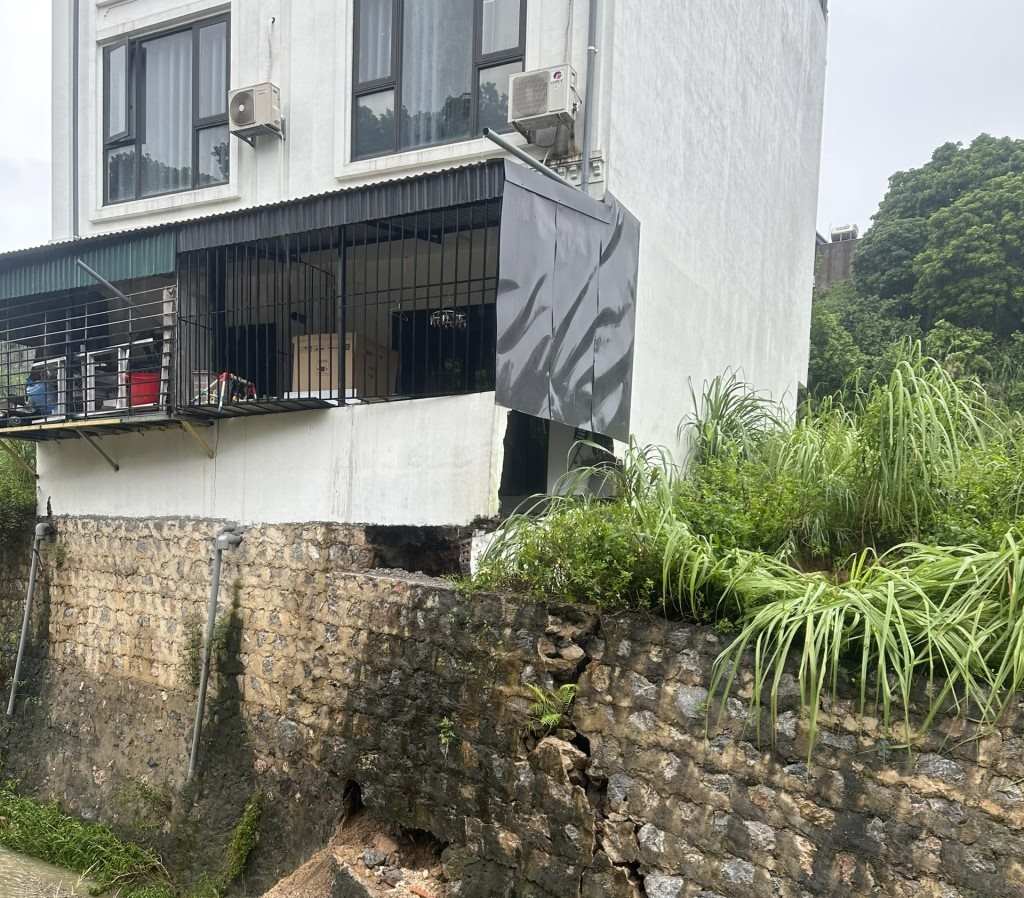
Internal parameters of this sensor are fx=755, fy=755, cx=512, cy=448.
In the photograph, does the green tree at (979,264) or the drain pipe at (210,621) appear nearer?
the drain pipe at (210,621)

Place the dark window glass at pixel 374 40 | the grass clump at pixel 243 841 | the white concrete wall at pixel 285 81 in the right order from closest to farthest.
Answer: the grass clump at pixel 243 841, the white concrete wall at pixel 285 81, the dark window glass at pixel 374 40

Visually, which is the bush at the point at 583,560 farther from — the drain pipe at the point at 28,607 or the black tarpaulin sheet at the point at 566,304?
the drain pipe at the point at 28,607

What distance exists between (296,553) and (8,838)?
387cm

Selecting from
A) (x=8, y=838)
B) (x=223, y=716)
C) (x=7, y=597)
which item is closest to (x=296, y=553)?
(x=223, y=716)

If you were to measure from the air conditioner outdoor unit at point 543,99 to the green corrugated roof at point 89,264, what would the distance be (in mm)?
3174

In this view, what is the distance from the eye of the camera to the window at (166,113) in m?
8.30

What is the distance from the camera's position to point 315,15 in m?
7.56

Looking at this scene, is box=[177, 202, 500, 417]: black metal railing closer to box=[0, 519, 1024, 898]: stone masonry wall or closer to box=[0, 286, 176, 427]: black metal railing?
box=[0, 286, 176, 427]: black metal railing

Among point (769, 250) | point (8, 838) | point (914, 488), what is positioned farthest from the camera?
point (769, 250)

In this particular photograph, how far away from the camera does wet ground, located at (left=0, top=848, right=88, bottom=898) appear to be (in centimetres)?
601

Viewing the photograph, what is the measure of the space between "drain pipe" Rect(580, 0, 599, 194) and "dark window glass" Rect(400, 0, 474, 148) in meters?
1.22

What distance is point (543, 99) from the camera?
614 centimetres

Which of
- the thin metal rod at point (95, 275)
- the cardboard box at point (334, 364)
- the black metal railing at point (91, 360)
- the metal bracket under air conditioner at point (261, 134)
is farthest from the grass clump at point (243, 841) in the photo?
the metal bracket under air conditioner at point (261, 134)

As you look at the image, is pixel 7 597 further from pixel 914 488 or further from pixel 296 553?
pixel 914 488
